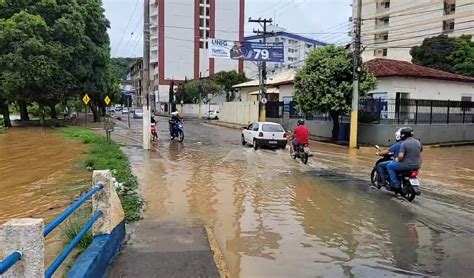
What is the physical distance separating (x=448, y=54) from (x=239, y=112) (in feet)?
69.9

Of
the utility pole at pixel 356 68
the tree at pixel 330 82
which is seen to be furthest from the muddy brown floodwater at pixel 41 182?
the utility pole at pixel 356 68

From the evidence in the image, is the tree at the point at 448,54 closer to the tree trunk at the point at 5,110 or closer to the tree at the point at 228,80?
the tree at the point at 228,80

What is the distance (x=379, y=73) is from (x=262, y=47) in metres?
8.51

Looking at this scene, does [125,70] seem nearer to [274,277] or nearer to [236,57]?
[236,57]

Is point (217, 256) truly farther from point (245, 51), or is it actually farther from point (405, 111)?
point (245, 51)

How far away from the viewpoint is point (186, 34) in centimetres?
10269

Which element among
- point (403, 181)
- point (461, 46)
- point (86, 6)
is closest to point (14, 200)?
point (403, 181)

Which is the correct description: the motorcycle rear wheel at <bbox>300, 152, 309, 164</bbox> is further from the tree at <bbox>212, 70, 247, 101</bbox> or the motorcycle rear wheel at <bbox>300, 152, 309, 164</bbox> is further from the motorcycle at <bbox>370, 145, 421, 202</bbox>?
the tree at <bbox>212, 70, 247, 101</bbox>

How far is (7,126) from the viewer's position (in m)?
41.7

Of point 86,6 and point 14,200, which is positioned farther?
point 86,6

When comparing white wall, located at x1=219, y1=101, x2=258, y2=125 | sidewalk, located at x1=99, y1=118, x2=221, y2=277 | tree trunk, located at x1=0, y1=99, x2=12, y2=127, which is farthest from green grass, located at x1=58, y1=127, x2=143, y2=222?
white wall, located at x1=219, y1=101, x2=258, y2=125

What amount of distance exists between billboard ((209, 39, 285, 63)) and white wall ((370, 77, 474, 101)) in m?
7.68

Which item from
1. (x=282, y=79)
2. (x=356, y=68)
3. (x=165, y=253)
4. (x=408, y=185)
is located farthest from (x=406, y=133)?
(x=282, y=79)

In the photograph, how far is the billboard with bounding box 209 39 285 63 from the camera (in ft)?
108
